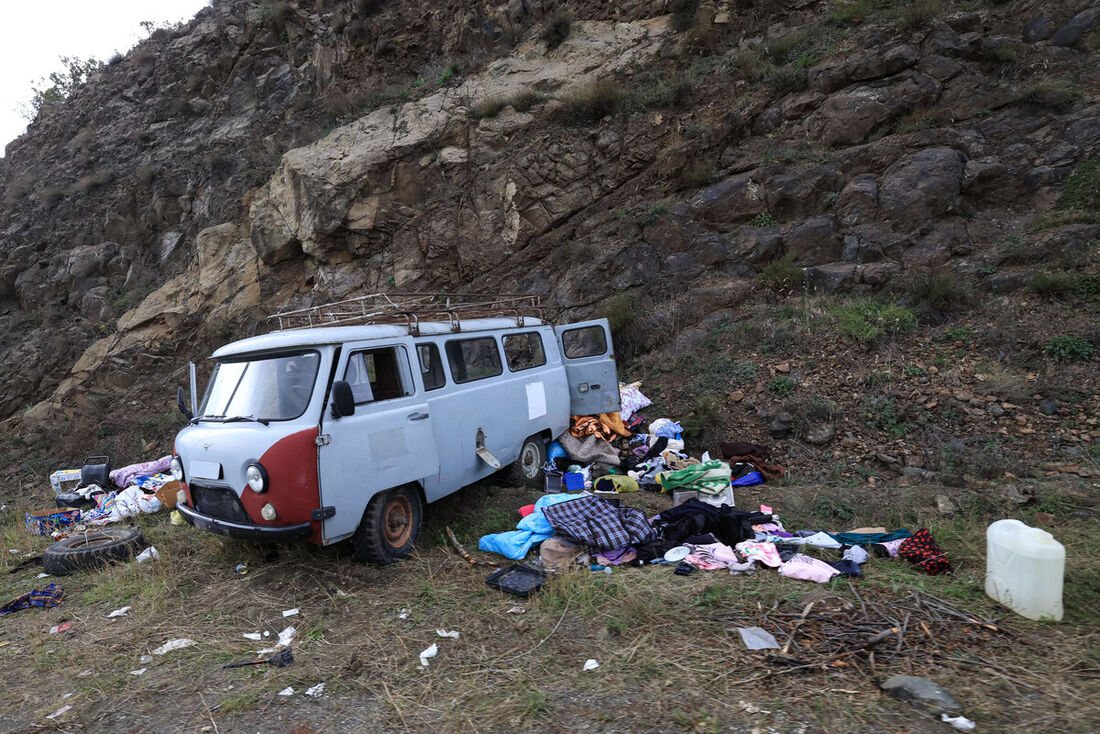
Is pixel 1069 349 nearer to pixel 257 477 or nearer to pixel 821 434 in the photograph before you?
pixel 821 434

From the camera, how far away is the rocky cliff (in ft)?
31.3

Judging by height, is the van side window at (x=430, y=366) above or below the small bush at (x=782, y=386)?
above

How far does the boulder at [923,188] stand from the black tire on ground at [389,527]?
9463 millimetres

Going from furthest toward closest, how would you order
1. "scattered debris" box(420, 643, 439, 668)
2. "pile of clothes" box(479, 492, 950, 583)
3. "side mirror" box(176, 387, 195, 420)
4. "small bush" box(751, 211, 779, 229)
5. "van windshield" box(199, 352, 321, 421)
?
"small bush" box(751, 211, 779, 229), "side mirror" box(176, 387, 195, 420), "van windshield" box(199, 352, 321, 421), "pile of clothes" box(479, 492, 950, 583), "scattered debris" box(420, 643, 439, 668)

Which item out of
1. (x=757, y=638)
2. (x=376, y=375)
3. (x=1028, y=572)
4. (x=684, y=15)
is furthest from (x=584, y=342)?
(x=684, y=15)

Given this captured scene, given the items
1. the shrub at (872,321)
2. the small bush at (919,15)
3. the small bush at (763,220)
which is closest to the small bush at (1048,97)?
the small bush at (919,15)

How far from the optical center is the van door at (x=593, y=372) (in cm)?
766

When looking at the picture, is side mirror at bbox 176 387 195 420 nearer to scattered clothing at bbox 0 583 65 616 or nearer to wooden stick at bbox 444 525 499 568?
scattered clothing at bbox 0 583 65 616

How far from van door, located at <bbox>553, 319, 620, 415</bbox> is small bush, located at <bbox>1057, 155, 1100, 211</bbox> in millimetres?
7833

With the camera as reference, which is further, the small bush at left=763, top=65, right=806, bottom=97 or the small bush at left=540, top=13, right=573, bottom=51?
the small bush at left=540, top=13, right=573, bottom=51

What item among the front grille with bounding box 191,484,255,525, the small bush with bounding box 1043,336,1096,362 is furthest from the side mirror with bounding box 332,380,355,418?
the small bush with bounding box 1043,336,1096,362

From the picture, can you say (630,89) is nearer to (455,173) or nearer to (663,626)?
(455,173)

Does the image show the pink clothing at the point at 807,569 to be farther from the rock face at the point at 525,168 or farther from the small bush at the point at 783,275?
the small bush at the point at 783,275

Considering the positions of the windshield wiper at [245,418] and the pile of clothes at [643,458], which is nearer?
the windshield wiper at [245,418]
